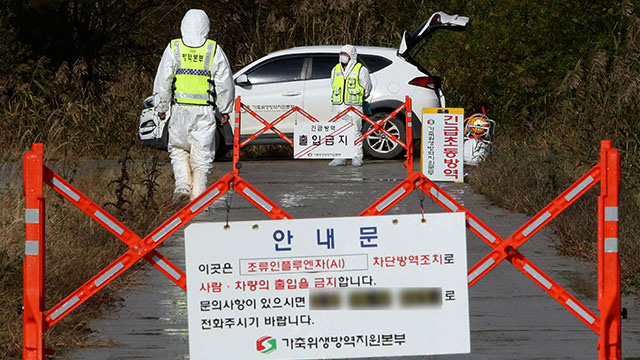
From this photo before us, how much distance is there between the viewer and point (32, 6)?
22.6 meters

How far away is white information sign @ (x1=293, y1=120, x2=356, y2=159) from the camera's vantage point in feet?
56.0

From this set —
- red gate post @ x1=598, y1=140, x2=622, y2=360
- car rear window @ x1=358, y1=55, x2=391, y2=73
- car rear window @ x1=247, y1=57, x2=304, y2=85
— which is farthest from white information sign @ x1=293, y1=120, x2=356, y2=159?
red gate post @ x1=598, y1=140, x2=622, y2=360

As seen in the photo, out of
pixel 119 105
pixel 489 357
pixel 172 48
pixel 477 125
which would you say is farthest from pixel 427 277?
pixel 119 105

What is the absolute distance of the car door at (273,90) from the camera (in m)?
19.4

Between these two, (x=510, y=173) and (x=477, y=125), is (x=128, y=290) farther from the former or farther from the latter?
(x=477, y=125)

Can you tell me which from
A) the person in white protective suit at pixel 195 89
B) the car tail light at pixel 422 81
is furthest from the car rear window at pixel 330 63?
the person in white protective suit at pixel 195 89

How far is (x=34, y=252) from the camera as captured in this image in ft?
18.3

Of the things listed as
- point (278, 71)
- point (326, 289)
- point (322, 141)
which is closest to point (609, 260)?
point (326, 289)

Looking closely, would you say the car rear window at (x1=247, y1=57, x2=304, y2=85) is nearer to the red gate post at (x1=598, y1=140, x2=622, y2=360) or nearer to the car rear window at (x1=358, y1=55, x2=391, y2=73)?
the car rear window at (x1=358, y1=55, x2=391, y2=73)

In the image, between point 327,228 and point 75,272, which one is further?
point 75,272

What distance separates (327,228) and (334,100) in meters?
13.1

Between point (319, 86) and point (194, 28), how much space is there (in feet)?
25.9

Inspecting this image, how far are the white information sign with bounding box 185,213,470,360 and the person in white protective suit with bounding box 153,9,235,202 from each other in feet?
21.1

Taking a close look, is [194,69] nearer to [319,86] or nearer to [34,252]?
[34,252]
